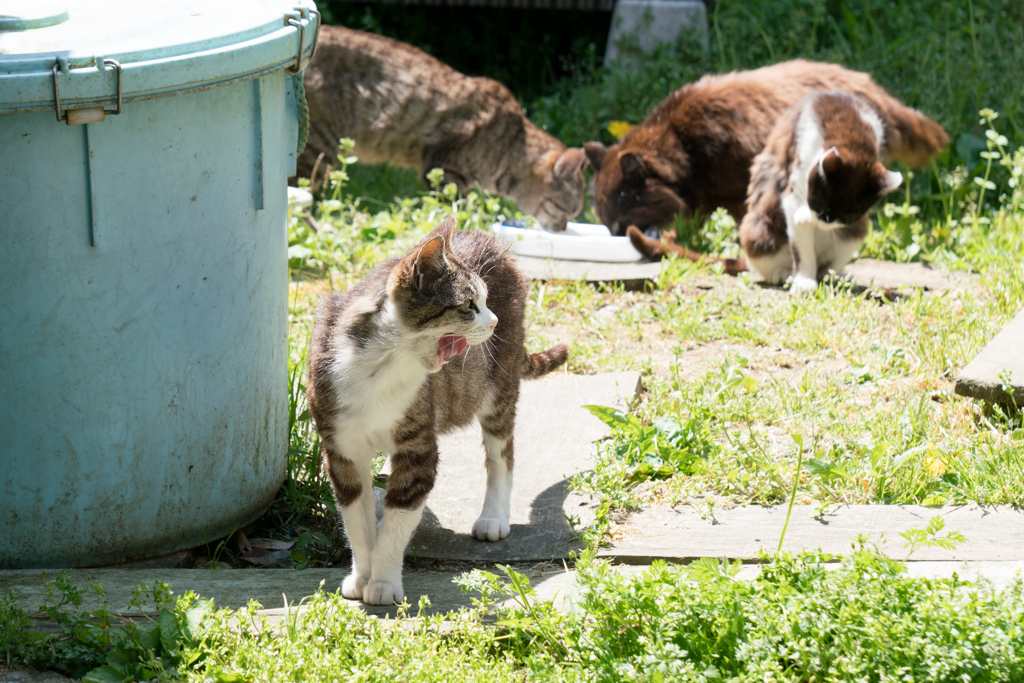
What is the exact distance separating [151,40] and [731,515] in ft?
7.80

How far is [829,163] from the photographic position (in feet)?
17.8

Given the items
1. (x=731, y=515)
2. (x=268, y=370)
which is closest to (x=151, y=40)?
(x=268, y=370)

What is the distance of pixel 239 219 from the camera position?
3139mm

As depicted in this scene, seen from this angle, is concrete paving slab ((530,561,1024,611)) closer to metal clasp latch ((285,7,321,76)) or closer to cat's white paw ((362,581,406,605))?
cat's white paw ((362,581,406,605))

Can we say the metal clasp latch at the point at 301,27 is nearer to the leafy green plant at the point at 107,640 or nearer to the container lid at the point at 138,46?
the container lid at the point at 138,46

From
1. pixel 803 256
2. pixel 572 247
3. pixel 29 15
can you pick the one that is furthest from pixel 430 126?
pixel 29 15

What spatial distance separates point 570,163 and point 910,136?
253 centimetres

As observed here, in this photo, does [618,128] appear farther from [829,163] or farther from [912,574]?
[912,574]

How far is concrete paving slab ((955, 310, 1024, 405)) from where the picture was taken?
3.72m

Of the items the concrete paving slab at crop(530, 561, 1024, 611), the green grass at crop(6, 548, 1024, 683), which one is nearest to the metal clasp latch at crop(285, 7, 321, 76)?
the green grass at crop(6, 548, 1024, 683)

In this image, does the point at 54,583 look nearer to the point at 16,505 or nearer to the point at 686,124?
the point at 16,505

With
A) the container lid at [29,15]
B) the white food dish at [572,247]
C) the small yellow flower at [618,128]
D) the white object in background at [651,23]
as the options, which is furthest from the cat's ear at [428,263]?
the white object in background at [651,23]

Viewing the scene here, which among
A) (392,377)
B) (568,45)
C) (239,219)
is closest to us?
(392,377)

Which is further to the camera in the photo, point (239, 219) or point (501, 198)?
point (501, 198)
